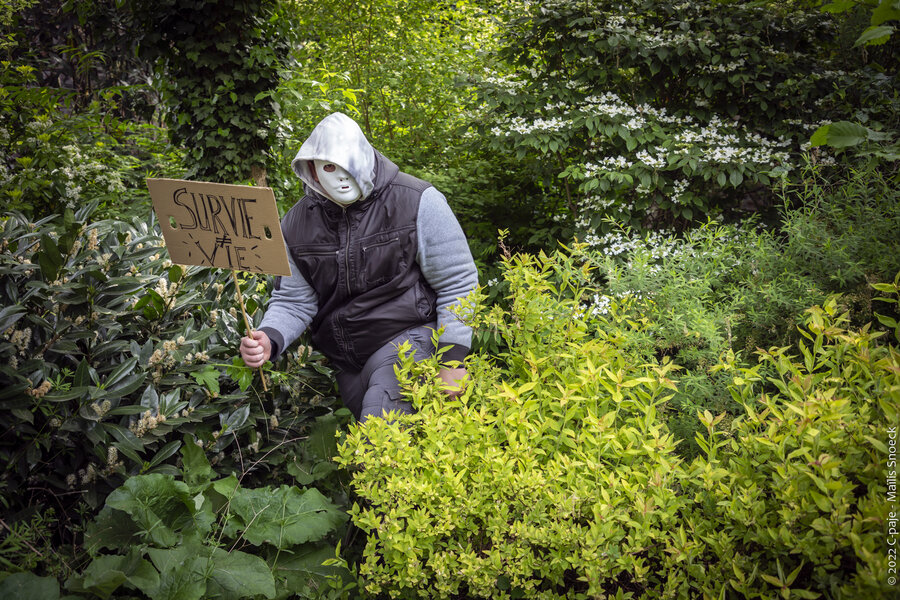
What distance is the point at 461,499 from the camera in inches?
57.0

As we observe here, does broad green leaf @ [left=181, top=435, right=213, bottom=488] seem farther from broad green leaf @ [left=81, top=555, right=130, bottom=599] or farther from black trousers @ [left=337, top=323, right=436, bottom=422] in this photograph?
black trousers @ [left=337, top=323, right=436, bottom=422]

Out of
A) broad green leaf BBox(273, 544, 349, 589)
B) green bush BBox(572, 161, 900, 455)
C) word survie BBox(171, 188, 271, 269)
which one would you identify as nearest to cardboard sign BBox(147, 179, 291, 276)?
word survie BBox(171, 188, 271, 269)

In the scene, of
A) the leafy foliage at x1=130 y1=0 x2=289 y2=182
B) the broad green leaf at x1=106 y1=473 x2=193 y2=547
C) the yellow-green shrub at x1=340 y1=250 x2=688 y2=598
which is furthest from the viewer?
the leafy foliage at x1=130 y1=0 x2=289 y2=182

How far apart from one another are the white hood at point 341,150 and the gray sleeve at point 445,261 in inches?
9.9

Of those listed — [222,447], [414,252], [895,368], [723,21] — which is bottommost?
[222,447]

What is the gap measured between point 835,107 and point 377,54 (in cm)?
396

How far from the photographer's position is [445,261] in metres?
2.13

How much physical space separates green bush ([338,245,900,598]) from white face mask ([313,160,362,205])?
71 centimetres

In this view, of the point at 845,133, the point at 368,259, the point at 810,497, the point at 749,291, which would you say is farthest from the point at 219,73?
the point at 810,497

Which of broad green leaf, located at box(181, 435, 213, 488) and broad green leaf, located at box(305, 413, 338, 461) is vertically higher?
broad green leaf, located at box(181, 435, 213, 488)

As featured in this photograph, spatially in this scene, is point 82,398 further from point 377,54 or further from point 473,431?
point 377,54

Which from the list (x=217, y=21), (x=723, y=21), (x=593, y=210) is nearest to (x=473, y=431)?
(x=593, y=210)

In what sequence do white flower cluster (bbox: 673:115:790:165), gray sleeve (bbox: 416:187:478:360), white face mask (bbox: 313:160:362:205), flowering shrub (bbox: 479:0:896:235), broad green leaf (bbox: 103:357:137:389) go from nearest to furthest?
broad green leaf (bbox: 103:357:137:389) → white face mask (bbox: 313:160:362:205) → gray sleeve (bbox: 416:187:478:360) → white flower cluster (bbox: 673:115:790:165) → flowering shrub (bbox: 479:0:896:235)

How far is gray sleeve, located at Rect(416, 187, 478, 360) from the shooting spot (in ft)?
6.88
